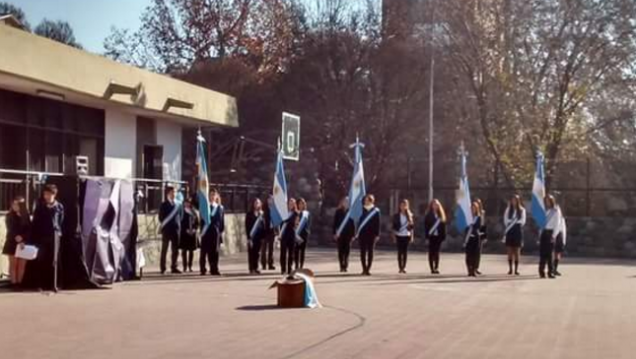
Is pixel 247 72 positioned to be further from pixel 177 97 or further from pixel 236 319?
pixel 236 319

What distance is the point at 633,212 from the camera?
42.8 m

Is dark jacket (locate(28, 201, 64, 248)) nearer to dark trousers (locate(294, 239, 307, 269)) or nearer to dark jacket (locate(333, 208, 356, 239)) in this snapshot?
dark trousers (locate(294, 239, 307, 269))

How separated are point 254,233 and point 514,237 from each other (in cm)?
632

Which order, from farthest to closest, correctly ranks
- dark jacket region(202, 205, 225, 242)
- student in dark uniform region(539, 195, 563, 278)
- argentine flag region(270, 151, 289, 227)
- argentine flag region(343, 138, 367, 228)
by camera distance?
1. argentine flag region(343, 138, 367, 228)
2. student in dark uniform region(539, 195, 563, 278)
3. argentine flag region(270, 151, 289, 227)
4. dark jacket region(202, 205, 225, 242)

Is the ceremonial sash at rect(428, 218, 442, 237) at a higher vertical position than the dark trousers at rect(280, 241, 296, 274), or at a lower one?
higher

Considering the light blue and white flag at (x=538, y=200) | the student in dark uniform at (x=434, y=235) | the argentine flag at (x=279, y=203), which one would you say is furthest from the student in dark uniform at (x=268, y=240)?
the light blue and white flag at (x=538, y=200)

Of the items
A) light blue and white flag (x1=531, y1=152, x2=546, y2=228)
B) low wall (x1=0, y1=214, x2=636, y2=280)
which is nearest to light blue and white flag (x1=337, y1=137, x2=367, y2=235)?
light blue and white flag (x1=531, y1=152, x2=546, y2=228)

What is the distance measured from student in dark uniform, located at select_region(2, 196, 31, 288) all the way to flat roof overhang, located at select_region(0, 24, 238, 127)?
4448 millimetres

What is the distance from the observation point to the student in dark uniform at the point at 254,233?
81.6 feet

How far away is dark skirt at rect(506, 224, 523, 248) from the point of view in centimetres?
2620

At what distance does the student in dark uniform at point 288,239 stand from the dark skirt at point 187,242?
6.63 feet

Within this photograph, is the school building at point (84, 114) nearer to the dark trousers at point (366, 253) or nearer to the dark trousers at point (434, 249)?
the dark trousers at point (366, 253)

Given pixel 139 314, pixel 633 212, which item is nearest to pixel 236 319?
pixel 139 314

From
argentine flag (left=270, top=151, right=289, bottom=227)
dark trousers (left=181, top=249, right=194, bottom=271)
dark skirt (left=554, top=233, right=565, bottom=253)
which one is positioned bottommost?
dark trousers (left=181, top=249, right=194, bottom=271)
